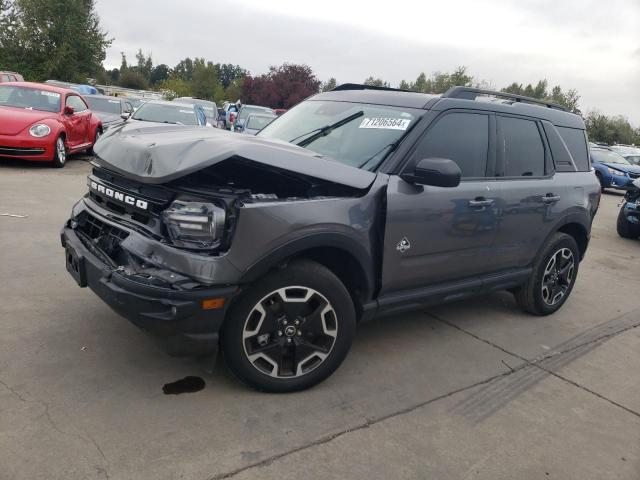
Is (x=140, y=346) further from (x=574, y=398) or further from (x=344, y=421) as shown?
(x=574, y=398)

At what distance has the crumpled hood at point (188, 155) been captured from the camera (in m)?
2.76

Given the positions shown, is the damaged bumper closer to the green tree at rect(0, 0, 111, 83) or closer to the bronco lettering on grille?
the bronco lettering on grille

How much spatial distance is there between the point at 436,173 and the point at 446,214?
0.48m

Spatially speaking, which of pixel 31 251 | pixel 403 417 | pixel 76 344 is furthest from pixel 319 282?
pixel 31 251

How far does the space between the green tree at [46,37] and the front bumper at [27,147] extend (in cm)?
2713

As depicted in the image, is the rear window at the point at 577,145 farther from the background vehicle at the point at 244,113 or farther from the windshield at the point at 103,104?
the windshield at the point at 103,104

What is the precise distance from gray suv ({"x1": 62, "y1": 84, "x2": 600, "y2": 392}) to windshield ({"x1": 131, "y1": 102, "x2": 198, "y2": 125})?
766cm

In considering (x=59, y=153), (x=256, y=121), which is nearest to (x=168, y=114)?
(x=59, y=153)

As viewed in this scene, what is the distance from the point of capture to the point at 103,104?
15.6m

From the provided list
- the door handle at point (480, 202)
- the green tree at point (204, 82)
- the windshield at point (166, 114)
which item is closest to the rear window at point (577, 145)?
the door handle at point (480, 202)

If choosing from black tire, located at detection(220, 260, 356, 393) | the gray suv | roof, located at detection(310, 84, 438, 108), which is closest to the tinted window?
the gray suv

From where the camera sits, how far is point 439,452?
2.79 m

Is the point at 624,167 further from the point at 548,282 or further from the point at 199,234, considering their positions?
the point at 199,234

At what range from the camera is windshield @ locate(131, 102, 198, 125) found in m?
11.3
